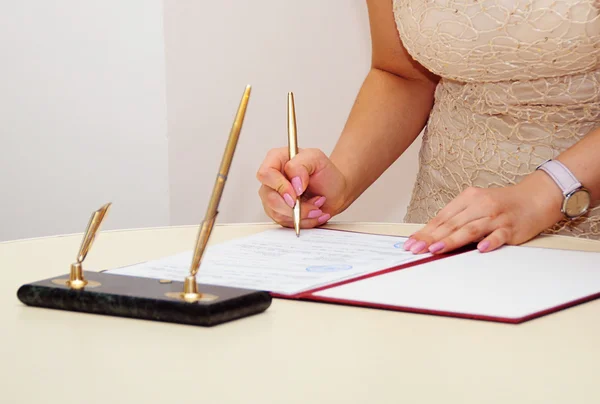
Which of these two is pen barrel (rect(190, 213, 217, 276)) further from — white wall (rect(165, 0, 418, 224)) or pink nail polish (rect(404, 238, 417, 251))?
white wall (rect(165, 0, 418, 224))

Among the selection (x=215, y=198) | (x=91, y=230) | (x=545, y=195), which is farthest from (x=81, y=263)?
(x=545, y=195)

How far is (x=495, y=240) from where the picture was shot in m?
0.92

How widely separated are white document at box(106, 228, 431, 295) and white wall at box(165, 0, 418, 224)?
112 cm

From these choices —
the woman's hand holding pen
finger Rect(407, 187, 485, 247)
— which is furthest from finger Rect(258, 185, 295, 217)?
finger Rect(407, 187, 485, 247)

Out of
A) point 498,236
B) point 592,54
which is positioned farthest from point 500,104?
point 498,236

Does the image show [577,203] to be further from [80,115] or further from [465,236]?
[80,115]

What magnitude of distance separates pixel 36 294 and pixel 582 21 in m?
0.86

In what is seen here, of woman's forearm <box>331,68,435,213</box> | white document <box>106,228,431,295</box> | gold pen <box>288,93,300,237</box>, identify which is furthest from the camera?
woman's forearm <box>331,68,435,213</box>

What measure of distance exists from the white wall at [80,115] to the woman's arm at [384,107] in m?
0.70

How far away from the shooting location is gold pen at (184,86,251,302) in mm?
597

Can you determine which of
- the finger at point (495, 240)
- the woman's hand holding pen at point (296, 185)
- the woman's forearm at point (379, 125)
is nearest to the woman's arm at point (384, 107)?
the woman's forearm at point (379, 125)

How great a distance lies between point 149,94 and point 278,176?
3.51 ft

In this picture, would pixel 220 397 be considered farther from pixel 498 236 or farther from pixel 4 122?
pixel 4 122

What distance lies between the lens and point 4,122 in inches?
80.0
